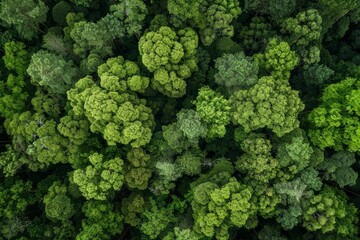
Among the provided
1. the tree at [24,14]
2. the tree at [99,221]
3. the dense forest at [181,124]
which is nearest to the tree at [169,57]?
the dense forest at [181,124]

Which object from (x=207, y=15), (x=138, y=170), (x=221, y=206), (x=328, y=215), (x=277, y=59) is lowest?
(x=138, y=170)

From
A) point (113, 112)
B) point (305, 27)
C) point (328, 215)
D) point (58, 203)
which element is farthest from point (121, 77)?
point (328, 215)

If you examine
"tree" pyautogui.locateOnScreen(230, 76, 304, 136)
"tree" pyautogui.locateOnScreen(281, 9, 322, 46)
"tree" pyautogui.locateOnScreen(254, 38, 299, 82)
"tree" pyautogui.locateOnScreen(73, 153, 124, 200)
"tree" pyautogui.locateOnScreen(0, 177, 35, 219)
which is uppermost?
"tree" pyautogui.locateOnScreen(281, 9, 322, 46)

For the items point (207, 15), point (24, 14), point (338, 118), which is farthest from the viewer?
point (24, 14)

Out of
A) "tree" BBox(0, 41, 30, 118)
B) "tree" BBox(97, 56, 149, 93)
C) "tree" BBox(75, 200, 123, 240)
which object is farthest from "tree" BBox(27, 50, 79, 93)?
"tree" BBox(75, 200, 123, 240)

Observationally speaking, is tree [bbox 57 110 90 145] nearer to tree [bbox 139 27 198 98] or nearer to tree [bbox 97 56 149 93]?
tree [bbox 97 56 149 93]

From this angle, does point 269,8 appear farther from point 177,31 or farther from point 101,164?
point 101,164

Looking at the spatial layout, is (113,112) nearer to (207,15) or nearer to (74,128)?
(74,128)
